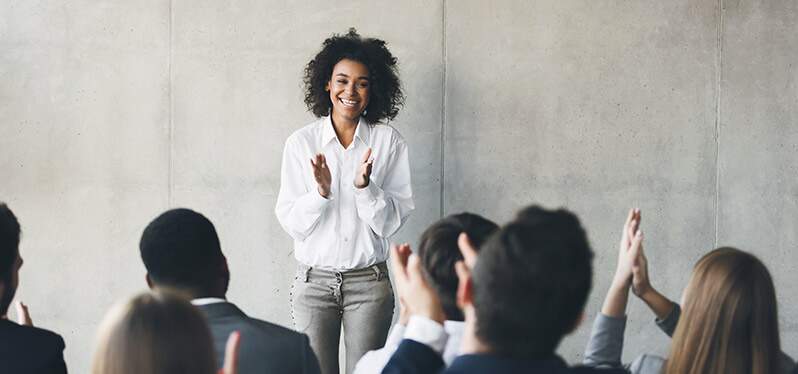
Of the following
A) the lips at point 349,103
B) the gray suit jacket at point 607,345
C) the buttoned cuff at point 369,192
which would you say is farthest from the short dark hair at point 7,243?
the lips at point 349,103

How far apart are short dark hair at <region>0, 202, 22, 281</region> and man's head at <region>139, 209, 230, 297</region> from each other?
1.07 ft

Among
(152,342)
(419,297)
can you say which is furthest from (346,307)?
(152,342)

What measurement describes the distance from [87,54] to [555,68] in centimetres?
221

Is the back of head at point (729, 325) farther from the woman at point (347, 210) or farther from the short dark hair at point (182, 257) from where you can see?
the woman at point (347, 210)

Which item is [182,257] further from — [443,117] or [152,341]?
[443,117]

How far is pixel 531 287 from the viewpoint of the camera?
144 cm

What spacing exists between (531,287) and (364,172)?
2.19 metres

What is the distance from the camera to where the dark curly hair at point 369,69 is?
4023 millimetres

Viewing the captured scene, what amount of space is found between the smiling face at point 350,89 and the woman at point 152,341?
2638mm

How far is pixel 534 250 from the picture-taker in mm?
1454

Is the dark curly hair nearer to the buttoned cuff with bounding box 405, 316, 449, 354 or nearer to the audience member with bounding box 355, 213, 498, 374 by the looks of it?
the audience member with bounding box 355, 213, 498, 374

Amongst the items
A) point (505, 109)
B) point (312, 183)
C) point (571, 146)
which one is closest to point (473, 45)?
point (505, 109)

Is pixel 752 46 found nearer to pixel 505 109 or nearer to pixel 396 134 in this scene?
pixel 505 109

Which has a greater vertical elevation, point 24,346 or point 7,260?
point 7,260
